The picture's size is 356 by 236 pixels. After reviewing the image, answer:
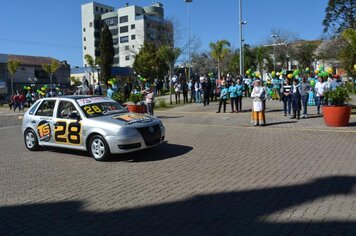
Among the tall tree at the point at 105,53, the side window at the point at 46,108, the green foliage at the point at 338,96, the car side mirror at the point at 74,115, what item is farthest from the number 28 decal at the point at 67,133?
the tall tree at the point at 105,53

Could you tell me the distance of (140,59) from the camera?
47062 mm

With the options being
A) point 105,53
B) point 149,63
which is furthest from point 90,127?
point 105,53

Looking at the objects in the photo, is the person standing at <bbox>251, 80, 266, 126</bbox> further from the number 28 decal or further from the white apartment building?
the white apartment building

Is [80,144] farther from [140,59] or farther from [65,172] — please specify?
[140,59]

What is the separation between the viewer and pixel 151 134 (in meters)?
9.30

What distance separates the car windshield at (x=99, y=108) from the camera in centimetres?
→ 969

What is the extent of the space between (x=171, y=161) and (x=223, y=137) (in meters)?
3.69

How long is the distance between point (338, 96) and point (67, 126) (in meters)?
8.79

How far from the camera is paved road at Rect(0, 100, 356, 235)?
4875 mm

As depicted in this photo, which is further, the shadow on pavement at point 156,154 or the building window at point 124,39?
the building window at point 124,39

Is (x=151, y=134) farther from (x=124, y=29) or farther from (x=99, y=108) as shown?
(x=124, y=29)

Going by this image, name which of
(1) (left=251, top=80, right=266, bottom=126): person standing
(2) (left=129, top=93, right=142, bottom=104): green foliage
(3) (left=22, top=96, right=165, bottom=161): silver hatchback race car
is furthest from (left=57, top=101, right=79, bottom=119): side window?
(2) (left=129, top=93, right=142, bottom=104): green foliage

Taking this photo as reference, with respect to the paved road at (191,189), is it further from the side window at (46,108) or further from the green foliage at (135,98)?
the green foliage at (135,98)

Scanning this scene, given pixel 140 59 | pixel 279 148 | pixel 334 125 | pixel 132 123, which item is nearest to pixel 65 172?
pixel 132 123
